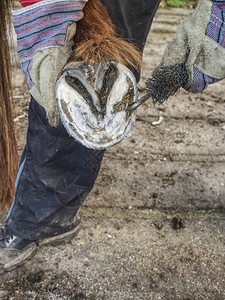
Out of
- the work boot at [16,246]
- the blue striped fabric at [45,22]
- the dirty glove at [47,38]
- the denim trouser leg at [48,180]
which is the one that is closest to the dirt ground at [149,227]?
the work boot at [16,246]

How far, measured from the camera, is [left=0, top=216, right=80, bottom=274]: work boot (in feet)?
5.20

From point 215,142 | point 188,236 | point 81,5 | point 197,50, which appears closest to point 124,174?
point 188,236

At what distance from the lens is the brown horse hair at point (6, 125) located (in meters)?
1.38

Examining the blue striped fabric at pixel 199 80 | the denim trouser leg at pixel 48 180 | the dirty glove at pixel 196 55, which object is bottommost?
the denim trouser leg at pixel 48 180

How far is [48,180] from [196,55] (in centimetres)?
78

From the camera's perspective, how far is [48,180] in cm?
152

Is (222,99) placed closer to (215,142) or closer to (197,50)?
(215,142)

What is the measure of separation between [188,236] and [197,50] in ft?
3.17

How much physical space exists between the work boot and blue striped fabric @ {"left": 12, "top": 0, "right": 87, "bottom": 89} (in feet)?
2.84

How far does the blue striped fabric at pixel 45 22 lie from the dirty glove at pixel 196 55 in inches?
11.7

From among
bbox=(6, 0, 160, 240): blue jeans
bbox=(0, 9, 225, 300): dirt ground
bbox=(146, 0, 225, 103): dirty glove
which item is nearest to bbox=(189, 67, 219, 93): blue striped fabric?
bbox=(146, 0, 225, 103): dirty glove

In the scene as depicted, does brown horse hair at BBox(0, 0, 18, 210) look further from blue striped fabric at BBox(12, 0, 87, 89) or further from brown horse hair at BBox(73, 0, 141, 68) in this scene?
brown horse hair at BBox(73, 0, 141, 68)

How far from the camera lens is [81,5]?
0.98 m

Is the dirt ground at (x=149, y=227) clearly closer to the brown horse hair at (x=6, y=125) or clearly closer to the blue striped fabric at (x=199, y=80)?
the brown horse hair at (x=6, y=125)
